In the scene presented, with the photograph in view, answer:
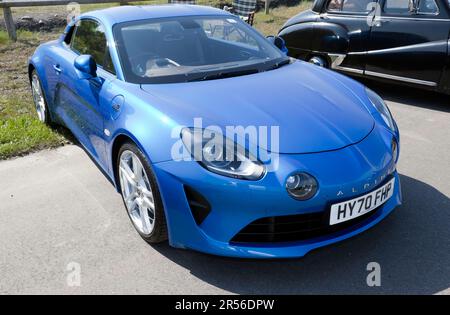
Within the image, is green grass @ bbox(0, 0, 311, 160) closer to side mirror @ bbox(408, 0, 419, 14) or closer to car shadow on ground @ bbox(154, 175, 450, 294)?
car shadow on ground @ bbox(154, 175, 450, 294)

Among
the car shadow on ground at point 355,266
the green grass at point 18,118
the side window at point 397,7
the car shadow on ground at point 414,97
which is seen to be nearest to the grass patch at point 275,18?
the car shadow on ground at point 414,97

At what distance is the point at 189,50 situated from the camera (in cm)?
349

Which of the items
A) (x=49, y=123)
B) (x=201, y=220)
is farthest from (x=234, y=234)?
(x=49, y=123)

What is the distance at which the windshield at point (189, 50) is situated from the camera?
3.20 meters

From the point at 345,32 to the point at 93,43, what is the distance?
3551 millimetres

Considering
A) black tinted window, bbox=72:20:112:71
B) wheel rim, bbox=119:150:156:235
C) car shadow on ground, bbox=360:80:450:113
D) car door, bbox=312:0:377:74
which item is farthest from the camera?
car door, bbox=312:0:377:74

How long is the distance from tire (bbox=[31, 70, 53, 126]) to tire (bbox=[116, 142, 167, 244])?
2.11m

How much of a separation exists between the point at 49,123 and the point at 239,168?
3.26 meters

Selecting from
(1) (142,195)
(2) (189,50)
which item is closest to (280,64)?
(2) (189,50)

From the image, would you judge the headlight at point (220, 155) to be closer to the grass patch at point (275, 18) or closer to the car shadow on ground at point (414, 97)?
the car shadow on ground at point (414, 97)

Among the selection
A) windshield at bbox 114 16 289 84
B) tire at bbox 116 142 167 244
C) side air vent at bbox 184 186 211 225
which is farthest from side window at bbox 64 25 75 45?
side air vent at bbox 184 186 211 225

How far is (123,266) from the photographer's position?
2.70 metres

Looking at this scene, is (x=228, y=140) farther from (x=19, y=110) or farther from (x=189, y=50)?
(x=19, y=110)

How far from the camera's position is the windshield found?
320 centimetres
